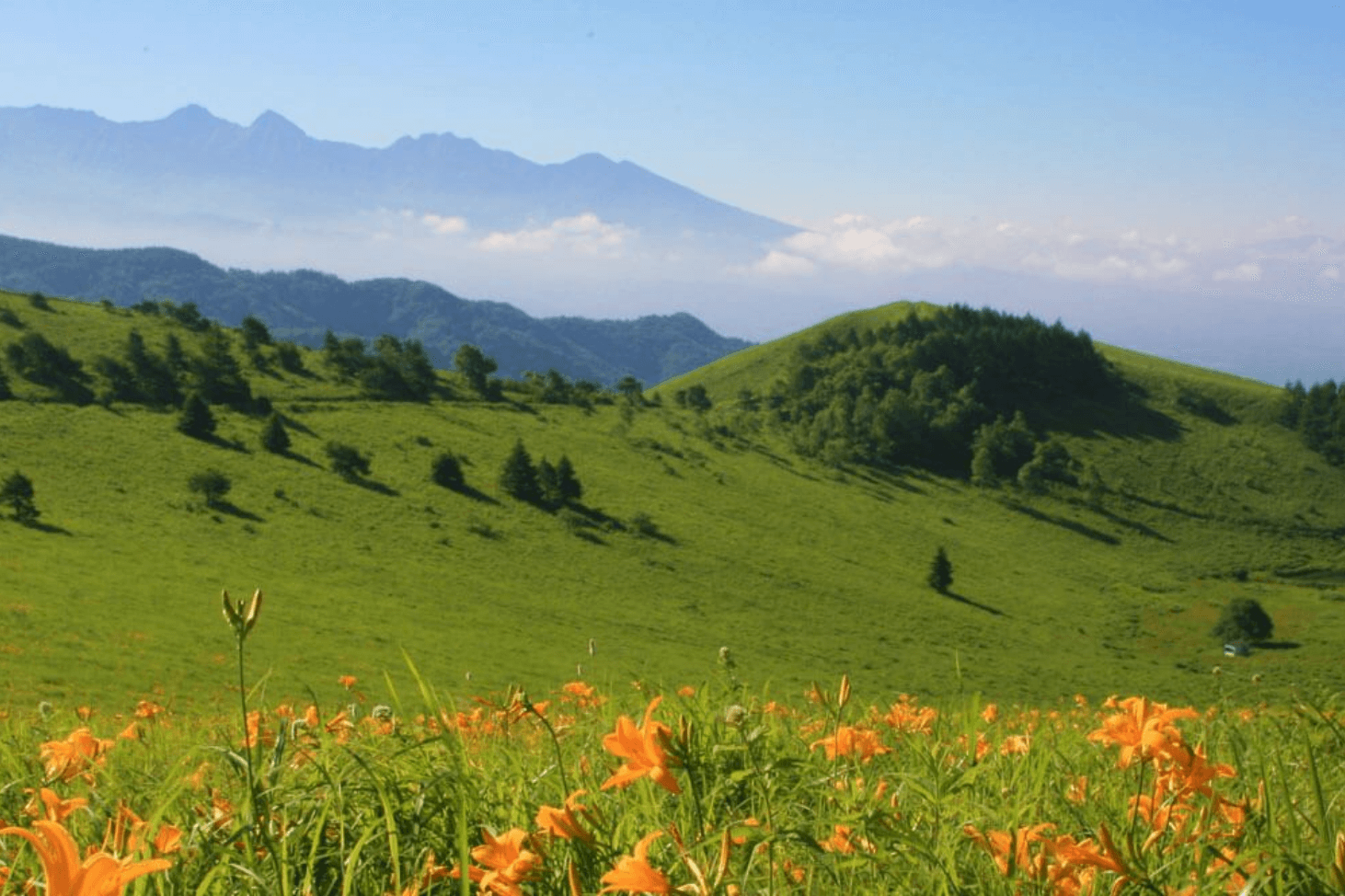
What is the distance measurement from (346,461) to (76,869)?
274 ft

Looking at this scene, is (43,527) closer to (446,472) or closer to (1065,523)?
(446,472)

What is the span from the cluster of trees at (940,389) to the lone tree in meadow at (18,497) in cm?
8485

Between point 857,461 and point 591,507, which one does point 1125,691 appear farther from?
point 857,461

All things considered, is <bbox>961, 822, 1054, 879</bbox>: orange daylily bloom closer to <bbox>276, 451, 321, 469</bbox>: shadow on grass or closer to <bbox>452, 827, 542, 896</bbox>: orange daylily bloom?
<bbox>452, 827, 542, 896</bbox>: orange daylily bloom

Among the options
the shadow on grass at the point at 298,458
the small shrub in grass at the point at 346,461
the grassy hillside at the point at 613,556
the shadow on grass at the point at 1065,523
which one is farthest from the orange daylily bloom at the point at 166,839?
the shadow on grass at the point at 1065,523

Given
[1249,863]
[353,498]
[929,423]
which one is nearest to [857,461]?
[929,423]

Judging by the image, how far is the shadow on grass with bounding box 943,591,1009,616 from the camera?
8356 cm

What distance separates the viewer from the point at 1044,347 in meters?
148

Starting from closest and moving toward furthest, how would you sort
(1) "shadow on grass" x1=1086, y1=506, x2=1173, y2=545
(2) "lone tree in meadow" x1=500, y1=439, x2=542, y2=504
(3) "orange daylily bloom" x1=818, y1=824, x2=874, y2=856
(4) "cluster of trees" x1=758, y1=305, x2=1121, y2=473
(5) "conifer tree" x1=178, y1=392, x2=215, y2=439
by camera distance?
(3) "orange daylily bloom" x1=818, y1=824, x2=874, y2=856, (5) "conifer tree" x1=178, y1=392, x2=215, y2=439, (2) "lone tree in meadow" x1=500, y1=439, x2=542, y2=504, (1) "shadow on grass" x1=1086, y1=506, x2=1173, y2=545, (4) "cluster of trees" x1=758, y1=305, x2=1121, y2=473

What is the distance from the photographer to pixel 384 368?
3974 inches

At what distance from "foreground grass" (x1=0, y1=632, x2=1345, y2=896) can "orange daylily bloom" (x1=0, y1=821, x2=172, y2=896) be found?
0.59 ft

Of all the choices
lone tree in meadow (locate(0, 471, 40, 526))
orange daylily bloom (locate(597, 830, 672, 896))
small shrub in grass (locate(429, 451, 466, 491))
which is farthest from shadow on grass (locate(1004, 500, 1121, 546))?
orange daylily bloom (locate(597, 830, 672, 896))

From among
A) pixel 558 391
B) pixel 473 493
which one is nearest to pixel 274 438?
pixel 473 493

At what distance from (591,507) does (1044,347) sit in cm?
9221
